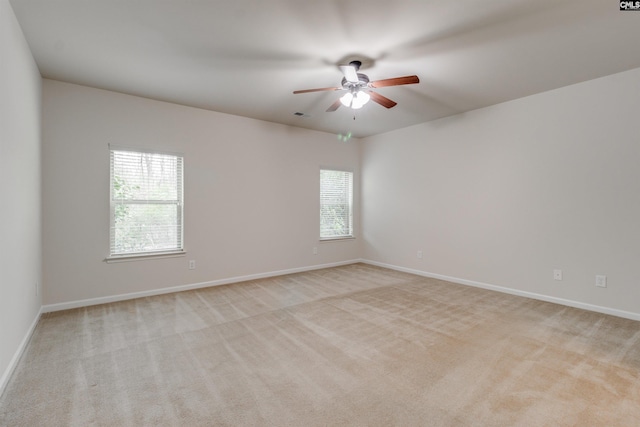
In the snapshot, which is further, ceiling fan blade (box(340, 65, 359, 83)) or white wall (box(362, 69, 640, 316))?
white wall (box(362, 69, 640, 316))

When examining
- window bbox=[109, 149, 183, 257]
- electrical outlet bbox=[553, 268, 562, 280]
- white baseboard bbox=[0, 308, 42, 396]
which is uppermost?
window bbox=[109, 149, 183, 257]

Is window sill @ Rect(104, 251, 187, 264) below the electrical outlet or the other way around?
the other way around

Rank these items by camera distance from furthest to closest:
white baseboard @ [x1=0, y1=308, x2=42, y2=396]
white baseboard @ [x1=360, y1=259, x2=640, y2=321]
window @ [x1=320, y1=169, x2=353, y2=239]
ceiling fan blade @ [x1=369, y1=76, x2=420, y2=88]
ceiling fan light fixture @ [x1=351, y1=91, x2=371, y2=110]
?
window @ [x1=320, y1=169, x2=353, y2=239] < white baseboard @ [x1=360, y1=259, x2=640, y2=321] < ceiling fan light fixture @ [x1=351, y1=91, x2=371, y2=110] < ceiling fan blade @ [x1=369, y1=76, x2=420, y2=88] < white baseboard @ [x1=0, y1=308, x2=42, y2=396]

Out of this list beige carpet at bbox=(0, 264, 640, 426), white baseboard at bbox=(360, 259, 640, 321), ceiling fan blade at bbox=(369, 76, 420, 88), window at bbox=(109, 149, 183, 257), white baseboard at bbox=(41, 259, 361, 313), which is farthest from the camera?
window at bbox=(109, 149, 183, 257)

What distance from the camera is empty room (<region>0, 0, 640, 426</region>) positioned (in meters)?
2.07

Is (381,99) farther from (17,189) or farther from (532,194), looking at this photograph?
(17,189)

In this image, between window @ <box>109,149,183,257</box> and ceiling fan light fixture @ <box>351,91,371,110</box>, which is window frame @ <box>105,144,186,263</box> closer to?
window @ <box>109,149,183,257</box>

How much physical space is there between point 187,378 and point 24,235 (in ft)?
6.62

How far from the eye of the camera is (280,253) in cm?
538

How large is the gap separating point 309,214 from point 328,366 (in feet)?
12.0

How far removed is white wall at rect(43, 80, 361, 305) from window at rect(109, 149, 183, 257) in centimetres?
12

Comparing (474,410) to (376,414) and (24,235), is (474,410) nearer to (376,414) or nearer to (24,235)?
(376,414)

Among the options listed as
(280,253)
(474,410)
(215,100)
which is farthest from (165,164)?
(474,410)

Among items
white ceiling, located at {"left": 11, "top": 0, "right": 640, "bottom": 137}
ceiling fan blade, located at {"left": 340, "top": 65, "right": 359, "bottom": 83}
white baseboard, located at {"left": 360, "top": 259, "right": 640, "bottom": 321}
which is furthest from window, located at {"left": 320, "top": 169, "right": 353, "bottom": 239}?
ceiling fan blade, located at {"left": 340, "top": 65, "right": 359, "bottom": 83}
